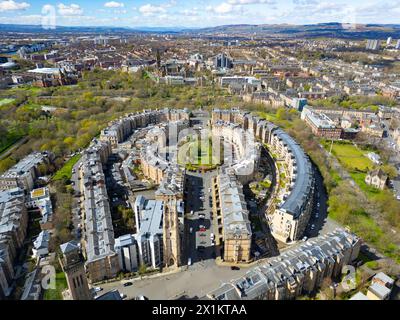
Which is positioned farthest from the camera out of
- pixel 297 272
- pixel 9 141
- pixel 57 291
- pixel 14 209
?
pixel 9 141

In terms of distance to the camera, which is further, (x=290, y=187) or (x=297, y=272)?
(x=290, y=187)

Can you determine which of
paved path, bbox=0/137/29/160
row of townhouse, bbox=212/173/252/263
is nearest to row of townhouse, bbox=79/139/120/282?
row of townhouse, bbox=212/173/252/263

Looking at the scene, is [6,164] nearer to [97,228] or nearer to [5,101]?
[97,228]

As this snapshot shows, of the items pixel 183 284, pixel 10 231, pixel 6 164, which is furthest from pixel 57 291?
pixel 6 164

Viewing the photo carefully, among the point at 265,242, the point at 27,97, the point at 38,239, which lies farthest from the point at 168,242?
the point at 27,97

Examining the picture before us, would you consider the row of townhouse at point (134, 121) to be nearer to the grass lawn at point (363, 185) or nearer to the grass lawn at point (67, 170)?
the grass lawn at point (67, 170)

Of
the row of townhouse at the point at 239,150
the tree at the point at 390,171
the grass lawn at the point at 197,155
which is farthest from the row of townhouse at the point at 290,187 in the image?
the tree at the point at 390,171
